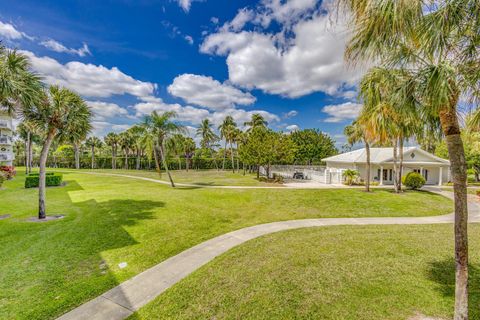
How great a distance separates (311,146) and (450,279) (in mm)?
44739

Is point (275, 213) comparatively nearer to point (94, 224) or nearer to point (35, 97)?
point (94, 224)

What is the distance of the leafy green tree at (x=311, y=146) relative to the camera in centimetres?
4822

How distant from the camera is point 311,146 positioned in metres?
48.1

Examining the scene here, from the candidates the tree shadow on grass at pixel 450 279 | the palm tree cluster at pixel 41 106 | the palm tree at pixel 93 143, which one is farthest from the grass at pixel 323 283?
the palm tree at pixel 93 143

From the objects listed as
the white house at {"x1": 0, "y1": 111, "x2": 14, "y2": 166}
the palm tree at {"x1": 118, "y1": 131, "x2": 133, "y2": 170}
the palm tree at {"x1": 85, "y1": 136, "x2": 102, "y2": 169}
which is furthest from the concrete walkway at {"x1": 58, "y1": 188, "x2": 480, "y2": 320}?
the palm tree at {"x1": 85, "y1": 136, "x2": 102, "y2": 169}

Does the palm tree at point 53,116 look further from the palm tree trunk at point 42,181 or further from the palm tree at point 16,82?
the palm tree at point 16,82

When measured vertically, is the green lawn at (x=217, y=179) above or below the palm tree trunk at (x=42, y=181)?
below

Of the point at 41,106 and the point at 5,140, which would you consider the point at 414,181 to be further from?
the point at 5,140

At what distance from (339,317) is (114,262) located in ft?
18.0

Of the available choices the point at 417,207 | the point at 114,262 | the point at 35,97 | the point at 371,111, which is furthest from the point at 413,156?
the point at 35,97

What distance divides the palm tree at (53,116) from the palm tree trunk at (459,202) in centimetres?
1221

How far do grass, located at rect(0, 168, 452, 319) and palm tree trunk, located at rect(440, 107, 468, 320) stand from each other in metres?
6.24

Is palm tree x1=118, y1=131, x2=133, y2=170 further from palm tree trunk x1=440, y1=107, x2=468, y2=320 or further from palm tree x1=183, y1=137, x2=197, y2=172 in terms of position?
palm tree trunk x1=440, y1=107, x2=468, y2=320

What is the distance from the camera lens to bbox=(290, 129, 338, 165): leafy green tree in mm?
48219
